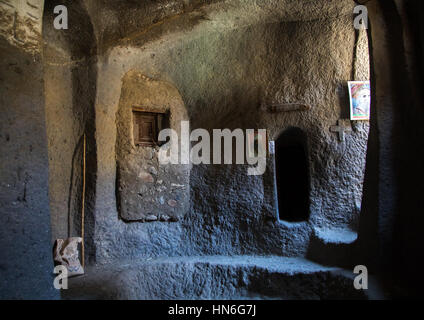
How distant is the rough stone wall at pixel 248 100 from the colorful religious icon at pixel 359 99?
100 millimetres

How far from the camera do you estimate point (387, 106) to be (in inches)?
108

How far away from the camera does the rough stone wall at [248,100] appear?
3.93 metres

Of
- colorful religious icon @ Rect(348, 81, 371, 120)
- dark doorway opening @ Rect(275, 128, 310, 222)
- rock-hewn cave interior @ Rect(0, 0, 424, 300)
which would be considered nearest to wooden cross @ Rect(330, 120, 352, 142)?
rock-hewn cave interior @ Rect(0, 0, 424, 300)

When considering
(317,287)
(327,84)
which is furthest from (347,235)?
(327,84)

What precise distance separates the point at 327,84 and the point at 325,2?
0.99m

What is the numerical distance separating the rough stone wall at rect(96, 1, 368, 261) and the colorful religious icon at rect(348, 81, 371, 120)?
100mm

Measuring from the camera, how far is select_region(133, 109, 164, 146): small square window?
4.04 meters

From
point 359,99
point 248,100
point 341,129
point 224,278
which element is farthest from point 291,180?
point 224,278

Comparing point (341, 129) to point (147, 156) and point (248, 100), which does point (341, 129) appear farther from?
point (147, 156)

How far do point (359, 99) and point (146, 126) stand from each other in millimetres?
2722

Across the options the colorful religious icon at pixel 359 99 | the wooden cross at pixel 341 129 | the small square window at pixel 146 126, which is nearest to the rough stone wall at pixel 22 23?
the small square window at pixel 146 126

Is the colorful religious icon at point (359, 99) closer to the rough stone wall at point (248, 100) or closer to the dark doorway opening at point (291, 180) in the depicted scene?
the rough stone wall at point (248, 100)

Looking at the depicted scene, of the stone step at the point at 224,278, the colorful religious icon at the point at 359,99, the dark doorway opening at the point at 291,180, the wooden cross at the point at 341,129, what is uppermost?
the colorful religious icon at the point at 359,99

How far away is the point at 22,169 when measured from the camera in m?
1.96
